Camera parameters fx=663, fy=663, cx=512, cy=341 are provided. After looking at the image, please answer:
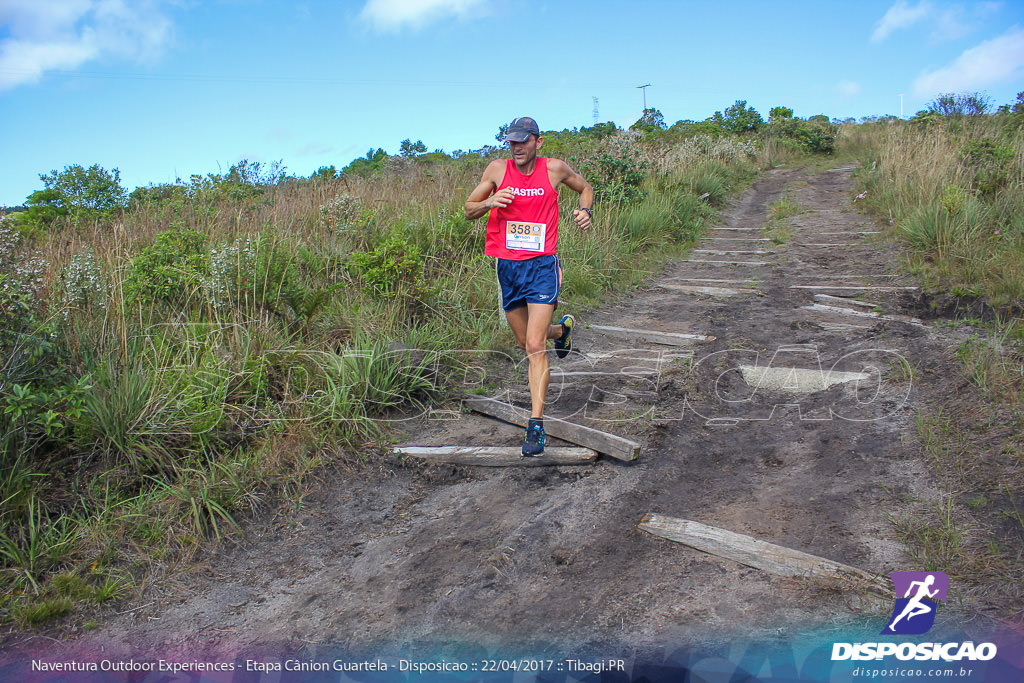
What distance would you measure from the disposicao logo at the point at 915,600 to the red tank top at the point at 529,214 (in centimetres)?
271

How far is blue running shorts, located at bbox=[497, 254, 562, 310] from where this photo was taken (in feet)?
14.5

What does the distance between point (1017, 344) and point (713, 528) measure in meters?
3.35

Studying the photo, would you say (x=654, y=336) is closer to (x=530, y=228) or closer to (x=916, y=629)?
(x=530, y=228)

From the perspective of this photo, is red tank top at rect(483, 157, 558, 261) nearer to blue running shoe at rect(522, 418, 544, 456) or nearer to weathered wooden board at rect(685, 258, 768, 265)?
blue running shoe at rect(522, 418, 544, 456)

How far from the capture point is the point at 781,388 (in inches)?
210

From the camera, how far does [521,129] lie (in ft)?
13.9

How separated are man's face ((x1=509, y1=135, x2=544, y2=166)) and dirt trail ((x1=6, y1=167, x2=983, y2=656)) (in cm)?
188

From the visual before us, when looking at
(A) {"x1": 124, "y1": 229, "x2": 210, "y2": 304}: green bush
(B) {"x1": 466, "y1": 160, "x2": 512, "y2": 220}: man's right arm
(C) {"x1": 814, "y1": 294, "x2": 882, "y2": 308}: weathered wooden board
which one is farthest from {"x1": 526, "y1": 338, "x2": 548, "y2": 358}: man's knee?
(C) {"x1": 814, "y1": 294, "x2": 882, "y2": 308}: weathered wooden board

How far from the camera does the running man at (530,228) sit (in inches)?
169

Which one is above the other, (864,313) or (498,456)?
(864,313)

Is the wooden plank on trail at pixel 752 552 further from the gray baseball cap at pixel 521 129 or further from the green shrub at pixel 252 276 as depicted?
the green shrub at pixel 252 276

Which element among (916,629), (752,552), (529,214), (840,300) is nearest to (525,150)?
(529,214)

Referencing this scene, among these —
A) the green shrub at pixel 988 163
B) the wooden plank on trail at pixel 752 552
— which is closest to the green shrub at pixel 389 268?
the wooden plank on trail at pixel 752 552

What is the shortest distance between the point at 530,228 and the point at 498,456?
150 centimetres
